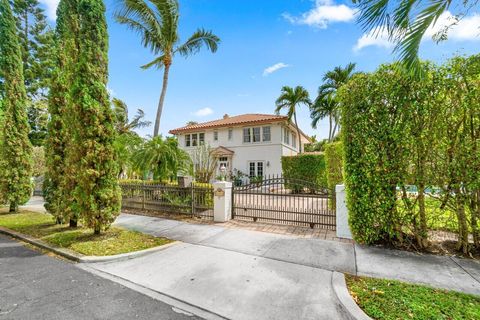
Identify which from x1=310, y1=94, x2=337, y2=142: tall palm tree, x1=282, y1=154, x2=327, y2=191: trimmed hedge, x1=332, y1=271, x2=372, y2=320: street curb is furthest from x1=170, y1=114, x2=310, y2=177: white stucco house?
x1=332, y1=271, x2=372, y2=320: street curb

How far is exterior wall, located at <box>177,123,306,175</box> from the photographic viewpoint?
1920 cm

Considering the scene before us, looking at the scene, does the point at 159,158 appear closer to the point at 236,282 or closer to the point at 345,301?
the point at 236,282

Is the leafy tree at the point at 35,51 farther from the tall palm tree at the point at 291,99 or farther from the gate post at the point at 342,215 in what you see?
the gate post at the point at 342,215

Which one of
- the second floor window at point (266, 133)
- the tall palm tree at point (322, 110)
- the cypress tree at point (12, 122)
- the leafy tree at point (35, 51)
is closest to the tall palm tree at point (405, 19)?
the cypress tree at point (12, 122)

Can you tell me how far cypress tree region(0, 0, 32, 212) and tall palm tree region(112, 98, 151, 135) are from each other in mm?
14460

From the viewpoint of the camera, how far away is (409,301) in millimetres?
2914

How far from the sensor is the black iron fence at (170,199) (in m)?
8.25

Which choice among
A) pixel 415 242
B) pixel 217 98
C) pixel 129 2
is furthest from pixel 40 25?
pixel 415 242

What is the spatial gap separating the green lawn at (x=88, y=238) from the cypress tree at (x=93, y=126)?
0.43 meters

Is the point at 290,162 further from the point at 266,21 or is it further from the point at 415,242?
the point at 415,242

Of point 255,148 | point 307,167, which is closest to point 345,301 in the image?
point 307,167

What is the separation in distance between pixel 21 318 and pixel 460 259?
743cm

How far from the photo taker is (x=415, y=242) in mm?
4945

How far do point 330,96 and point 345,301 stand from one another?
2177cm
